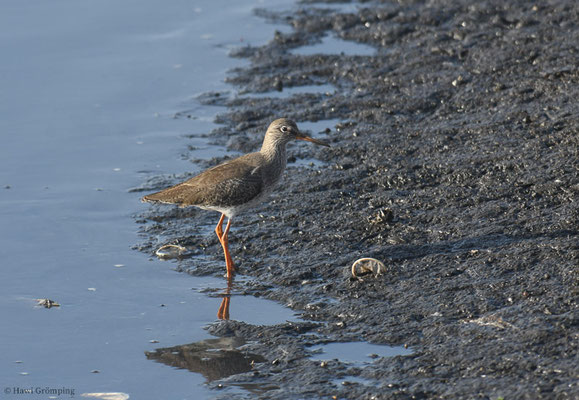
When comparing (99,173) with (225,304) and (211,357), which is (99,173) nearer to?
(225,304)

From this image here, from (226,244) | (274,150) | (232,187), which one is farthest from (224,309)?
(274,150)

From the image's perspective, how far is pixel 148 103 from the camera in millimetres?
12258

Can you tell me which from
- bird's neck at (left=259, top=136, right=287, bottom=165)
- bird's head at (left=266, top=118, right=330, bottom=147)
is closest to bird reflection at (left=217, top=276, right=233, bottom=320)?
bird's neck at (left=259, top=136, right=287, bottom=165)

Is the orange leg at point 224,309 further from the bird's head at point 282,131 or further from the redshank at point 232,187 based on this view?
the bird's head at point 282,131

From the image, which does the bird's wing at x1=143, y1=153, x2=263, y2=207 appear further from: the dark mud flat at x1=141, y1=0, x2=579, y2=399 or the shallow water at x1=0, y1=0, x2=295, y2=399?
the shallow water at x1=0, y1=0, x2=295, y2=399

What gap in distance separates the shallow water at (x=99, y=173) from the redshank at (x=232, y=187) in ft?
1.93

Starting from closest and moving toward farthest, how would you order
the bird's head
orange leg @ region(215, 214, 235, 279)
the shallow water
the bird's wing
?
the shallow water < orange leg @ region(215, 214, 235, 279) < the bird's wing < the bird's head

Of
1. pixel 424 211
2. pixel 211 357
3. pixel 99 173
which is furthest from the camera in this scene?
pixel 99 173

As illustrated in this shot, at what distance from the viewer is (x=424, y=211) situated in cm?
862

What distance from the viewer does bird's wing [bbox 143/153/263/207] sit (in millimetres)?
8523

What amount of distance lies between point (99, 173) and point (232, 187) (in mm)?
2723

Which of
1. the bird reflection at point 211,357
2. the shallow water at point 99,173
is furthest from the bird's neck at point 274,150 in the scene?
the bird reflection at point 211,357

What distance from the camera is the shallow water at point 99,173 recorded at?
7199 mm

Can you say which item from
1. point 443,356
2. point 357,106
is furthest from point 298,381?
point 357,106
